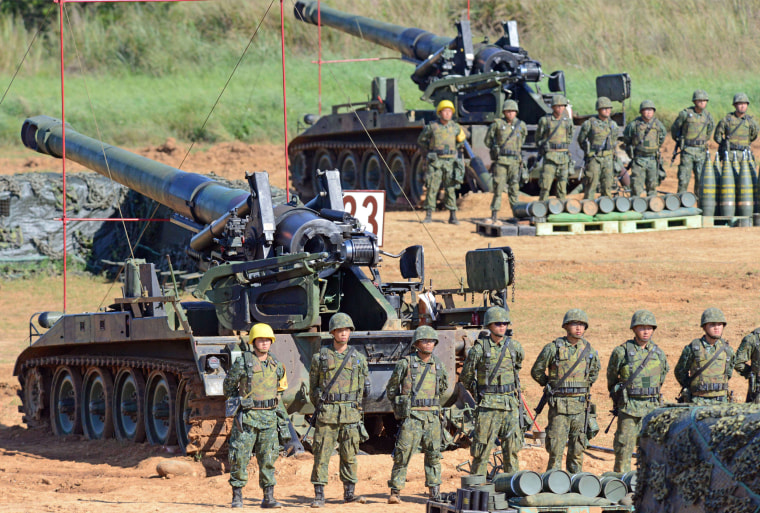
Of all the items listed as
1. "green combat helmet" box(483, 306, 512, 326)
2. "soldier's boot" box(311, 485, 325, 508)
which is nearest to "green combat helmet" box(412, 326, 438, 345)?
"green combat helmet" box(483, 306, 512, 326)

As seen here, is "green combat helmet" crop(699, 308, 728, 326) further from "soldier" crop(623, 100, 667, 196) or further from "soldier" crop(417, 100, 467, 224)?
"soldier" crop(623, 100, 667, 196)

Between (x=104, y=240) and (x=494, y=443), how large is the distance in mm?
15527

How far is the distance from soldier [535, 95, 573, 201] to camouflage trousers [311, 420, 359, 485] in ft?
40.8

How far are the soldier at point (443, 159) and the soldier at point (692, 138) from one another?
3.71 meters

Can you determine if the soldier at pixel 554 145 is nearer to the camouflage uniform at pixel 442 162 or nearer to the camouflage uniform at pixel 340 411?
the camouflage uniform at pixel 442 162

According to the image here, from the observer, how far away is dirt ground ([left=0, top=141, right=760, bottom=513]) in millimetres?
12805

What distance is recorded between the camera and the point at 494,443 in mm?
12539

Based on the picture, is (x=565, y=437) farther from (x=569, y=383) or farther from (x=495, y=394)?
(x=495, y=394)

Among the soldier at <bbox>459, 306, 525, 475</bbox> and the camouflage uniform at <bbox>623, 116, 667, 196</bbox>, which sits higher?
the camouflage uniform at <bbox>623, 116, 667, 196</bbox>

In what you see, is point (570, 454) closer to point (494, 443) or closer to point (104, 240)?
point (494, 443)

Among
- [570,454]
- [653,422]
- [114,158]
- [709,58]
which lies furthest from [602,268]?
[709,58]

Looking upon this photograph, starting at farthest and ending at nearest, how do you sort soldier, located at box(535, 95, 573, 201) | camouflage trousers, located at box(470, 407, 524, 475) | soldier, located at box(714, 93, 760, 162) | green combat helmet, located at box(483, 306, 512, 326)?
soldier, located at box(714, 93, 760, 162) → soldier, located at box(535, 95, 573, 201) → green combat helmet, located at box(483, 306, 512, 326) → camouflage trousers, located at box(470, 407, 524, 475)

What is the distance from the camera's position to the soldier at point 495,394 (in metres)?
12.5

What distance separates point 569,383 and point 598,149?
12098 millimetres
